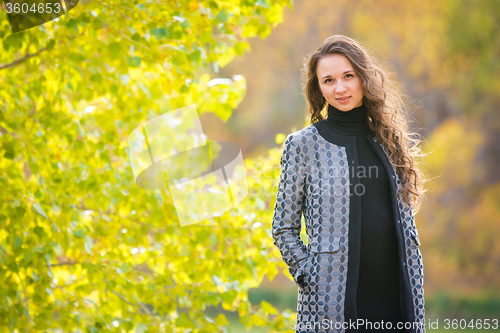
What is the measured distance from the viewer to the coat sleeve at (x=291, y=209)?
5.59 ft

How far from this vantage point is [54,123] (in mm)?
1987

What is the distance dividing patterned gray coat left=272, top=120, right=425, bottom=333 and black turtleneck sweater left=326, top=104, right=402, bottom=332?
0.11ft

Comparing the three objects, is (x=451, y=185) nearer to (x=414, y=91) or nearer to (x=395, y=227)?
(x=414, y=91)

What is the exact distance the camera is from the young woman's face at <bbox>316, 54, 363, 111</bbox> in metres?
1.75

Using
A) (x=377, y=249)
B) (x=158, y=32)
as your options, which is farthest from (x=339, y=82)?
(x=158, y=32)

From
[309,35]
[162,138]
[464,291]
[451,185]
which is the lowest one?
[464,291]

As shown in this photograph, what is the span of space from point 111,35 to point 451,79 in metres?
9.72

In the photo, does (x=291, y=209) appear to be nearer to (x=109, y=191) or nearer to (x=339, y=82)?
(x=339, y=82)

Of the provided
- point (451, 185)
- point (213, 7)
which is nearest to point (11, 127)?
point (213, 7)

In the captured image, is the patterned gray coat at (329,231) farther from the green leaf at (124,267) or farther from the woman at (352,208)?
the green leaf at (124,267)

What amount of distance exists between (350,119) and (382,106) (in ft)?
0.46

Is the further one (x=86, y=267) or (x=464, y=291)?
(x=464, y=291)

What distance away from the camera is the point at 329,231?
1.65 meters

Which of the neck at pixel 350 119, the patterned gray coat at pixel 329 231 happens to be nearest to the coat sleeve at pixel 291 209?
the patterned gray coat at pixel 329 231
